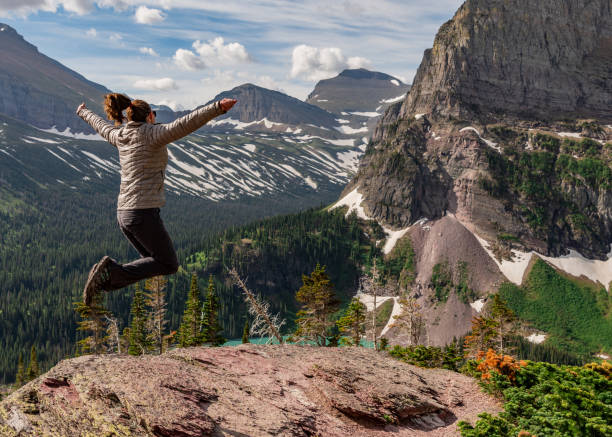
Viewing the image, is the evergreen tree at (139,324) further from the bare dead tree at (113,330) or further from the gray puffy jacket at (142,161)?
the gray puffy jacket at (142,161)

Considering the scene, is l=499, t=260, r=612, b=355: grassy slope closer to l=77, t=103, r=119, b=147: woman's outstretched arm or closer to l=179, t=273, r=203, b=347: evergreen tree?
l=179, t=273, r=203, b=347: evergreen tree

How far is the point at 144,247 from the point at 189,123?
2.78 metres

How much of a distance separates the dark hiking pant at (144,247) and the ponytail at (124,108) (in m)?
1.86

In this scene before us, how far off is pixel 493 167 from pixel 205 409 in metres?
208

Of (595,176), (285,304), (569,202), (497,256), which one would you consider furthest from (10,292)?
(595,176)

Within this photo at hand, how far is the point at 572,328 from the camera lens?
148750 mm

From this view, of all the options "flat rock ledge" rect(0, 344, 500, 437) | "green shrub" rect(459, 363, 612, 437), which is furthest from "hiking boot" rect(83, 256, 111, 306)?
"green shrub" rect(459, 363, 612, 437)

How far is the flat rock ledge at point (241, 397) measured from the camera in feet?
37.9

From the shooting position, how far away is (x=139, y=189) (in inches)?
328

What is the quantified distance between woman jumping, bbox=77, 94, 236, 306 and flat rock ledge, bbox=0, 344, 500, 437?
459cm

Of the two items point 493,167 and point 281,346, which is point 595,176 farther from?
point 281,346

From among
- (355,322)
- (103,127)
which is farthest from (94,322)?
(103,127)

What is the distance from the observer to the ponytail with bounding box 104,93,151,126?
28.1ft

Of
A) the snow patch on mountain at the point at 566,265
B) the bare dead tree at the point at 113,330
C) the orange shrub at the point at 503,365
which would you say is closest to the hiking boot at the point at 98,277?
the orange shrub at the point at 503,365
